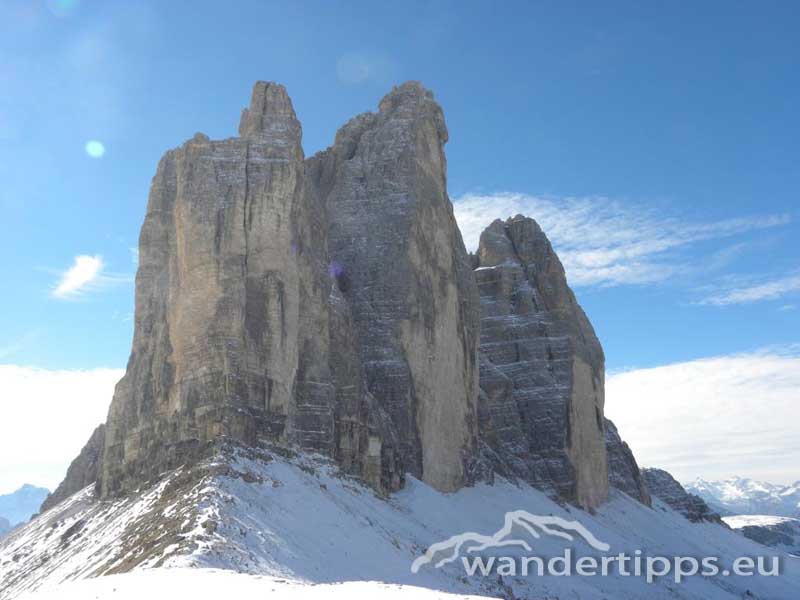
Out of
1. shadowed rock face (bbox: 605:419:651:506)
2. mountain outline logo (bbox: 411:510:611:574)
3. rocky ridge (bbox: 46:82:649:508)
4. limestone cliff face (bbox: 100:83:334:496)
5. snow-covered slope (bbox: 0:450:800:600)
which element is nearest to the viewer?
snow-covered slope (bbox: 0:450:800:600)

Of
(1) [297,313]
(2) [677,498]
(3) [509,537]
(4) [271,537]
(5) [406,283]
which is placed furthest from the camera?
(2) [677,498]

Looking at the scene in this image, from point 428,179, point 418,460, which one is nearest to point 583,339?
point 428,179

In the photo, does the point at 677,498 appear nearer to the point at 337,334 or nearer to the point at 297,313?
the point at 337,334

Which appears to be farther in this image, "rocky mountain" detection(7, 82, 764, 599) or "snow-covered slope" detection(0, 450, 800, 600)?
"rocky mountain" detection(7, 82, 764, 599)

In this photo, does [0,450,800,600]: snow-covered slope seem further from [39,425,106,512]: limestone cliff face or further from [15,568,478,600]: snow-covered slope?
[39,425,106,512]: limestone cliff face

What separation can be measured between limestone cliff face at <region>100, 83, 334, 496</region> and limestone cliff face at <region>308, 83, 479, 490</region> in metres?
7.26

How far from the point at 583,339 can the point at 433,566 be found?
2388 inches

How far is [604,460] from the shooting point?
9288 centimetres

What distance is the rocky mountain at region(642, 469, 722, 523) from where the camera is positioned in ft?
390

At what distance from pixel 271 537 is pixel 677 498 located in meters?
103

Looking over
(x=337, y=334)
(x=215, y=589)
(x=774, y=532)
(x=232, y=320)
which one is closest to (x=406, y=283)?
(x=337, y=334)

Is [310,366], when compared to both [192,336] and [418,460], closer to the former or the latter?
[192,336]

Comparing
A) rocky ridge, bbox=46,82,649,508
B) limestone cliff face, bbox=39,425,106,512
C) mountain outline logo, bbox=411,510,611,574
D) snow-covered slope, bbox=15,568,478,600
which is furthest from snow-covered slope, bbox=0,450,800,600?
limestone cliff face, bbox=39,425,106,512

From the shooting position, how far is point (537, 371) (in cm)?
9094
